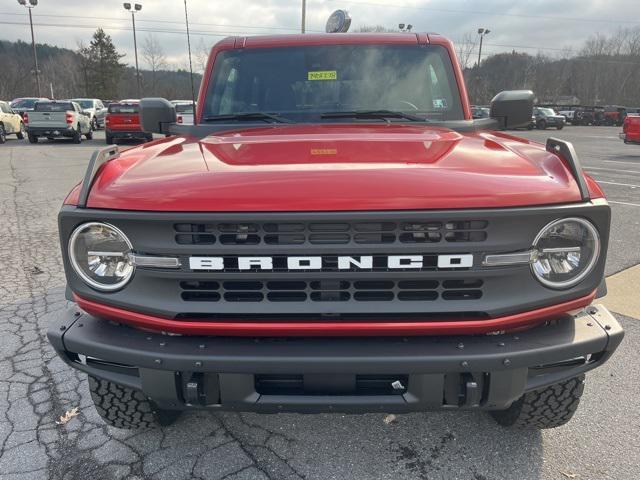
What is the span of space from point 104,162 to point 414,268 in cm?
137

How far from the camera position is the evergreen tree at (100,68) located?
67438mm

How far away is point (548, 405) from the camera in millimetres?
2246

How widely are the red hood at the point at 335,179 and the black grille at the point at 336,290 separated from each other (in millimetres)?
282

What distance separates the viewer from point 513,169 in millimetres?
1894

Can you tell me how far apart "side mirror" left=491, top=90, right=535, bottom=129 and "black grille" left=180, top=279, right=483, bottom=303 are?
6.65 ft

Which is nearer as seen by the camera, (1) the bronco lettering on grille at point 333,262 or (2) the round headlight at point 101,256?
(1) the bronco lettering on grille at point 333,262

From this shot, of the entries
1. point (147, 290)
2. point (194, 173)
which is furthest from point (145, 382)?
point (194, 173)

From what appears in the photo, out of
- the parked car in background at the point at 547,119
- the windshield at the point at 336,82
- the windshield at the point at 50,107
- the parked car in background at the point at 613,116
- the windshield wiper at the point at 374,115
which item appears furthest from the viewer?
the parked car in background at the point at 613,116

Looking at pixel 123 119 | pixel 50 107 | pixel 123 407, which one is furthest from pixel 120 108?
pixel 123 407

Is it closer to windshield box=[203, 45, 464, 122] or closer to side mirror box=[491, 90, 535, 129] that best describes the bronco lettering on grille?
windshield box=[203, 45, 464, 122]

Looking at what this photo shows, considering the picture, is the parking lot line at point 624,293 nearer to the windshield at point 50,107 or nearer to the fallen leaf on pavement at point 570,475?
the fallen leaf on pavement at point 570,475

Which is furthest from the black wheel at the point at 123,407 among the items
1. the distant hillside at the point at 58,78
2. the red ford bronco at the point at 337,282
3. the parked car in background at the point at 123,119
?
the distant hillside at the point at 58,78

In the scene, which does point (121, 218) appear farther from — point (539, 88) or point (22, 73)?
point (539, 88)

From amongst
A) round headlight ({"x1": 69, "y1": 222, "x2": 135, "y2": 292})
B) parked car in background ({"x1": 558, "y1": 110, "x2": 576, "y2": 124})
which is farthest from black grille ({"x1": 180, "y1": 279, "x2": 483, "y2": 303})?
parked car in background ({"x1": 558, "y1": 110, "x2": 576, "y2": 124})
